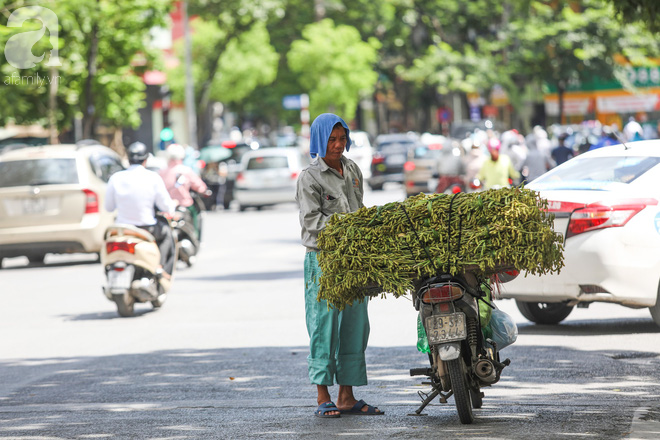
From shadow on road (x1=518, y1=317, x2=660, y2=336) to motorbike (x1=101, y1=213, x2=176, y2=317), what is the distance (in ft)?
12.7

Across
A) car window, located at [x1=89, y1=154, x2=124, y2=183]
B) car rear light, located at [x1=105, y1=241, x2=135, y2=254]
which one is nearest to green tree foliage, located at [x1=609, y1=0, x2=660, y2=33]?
car rear light, located at [x1=105, y1=241, x2=135, y2=254]

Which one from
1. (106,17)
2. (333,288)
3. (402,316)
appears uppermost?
(106,17)

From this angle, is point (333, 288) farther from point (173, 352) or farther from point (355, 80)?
point (355, 80)

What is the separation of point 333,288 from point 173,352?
12.8 feet

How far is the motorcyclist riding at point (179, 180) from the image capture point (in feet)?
57.1

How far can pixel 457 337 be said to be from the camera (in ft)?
21.1

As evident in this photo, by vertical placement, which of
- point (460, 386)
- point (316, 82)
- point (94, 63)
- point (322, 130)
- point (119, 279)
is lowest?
point (119, 279)

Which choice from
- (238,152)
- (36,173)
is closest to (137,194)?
(36,173)

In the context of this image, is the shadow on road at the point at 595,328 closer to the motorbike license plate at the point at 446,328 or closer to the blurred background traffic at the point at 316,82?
the blurred background traffic at the point at 316,82

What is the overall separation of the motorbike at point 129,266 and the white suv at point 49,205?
543cm

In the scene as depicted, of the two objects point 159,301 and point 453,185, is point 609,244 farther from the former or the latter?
point 453,185

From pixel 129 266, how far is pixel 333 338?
19.2 ft

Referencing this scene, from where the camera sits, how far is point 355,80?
66438mm

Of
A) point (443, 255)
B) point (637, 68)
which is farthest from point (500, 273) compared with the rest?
point (637, 68)
